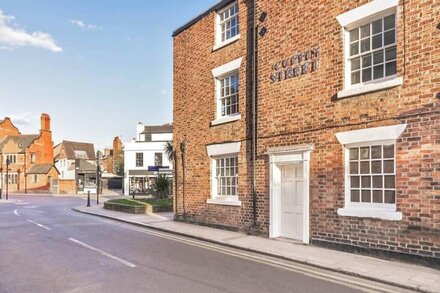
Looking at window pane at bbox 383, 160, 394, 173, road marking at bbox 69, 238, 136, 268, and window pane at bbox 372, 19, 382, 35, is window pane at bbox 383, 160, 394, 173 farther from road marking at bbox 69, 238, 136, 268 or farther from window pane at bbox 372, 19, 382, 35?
road marking at bbox 69, 238, 136, 268

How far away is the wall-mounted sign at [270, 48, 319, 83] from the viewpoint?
11078 millimetres

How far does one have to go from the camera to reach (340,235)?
10.2 metres

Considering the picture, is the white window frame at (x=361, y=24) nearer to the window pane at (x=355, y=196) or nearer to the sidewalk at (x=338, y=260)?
the window pane at (x=355, y=196)

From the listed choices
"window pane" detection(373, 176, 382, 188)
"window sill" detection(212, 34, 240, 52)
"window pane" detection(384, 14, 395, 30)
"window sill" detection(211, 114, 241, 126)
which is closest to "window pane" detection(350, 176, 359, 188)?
"window pane" detection(373, 176, 382, 188)

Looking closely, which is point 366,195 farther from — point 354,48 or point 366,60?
point 354,48

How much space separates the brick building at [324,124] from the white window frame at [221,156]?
5cm

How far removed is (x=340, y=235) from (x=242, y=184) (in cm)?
416

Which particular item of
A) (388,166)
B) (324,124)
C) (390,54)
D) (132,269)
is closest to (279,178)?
(324,124)

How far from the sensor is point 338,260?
9023 millimetres

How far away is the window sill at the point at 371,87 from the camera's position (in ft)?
29.9

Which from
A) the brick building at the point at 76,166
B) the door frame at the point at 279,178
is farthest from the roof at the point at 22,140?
the door frame at the point at 279,178

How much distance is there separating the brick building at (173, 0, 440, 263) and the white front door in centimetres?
3

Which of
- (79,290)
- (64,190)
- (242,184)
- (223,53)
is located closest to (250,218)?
(242,184)

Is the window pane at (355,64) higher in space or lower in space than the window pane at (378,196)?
higher
